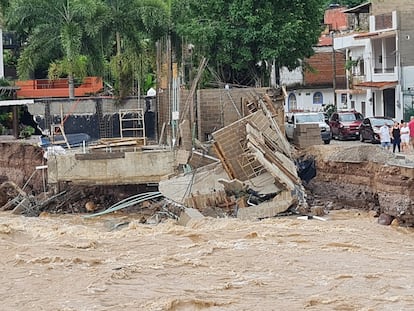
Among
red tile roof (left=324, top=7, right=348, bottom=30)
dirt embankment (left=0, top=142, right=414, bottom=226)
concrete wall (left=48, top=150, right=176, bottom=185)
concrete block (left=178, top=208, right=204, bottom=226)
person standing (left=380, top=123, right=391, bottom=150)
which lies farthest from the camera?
red tile roof (left=324, top=7, right=348, bottom=30)

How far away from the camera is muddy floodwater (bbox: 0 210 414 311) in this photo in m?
18.5

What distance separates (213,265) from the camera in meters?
21.8

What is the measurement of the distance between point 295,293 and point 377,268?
2.91 meters

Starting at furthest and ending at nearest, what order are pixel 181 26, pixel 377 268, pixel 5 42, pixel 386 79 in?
pixel 5 42, pixel 386 79, pixel 181 26, pixel 377 268

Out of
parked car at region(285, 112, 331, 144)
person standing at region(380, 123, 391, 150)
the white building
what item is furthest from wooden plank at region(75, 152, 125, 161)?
the white building

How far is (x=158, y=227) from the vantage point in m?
28.3

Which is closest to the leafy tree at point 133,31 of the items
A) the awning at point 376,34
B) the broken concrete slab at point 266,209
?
the awning at point 376,34

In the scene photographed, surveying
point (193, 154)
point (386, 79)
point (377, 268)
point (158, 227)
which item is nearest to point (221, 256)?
point (377, 268)

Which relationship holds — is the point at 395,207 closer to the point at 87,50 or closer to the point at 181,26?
the point at 181,26

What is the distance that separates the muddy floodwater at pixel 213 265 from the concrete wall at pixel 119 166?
4.03 m

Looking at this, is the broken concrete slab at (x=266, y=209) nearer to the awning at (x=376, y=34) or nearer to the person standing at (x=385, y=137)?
the person standing at (x=385, y=137)

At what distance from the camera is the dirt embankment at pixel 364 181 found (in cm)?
2667

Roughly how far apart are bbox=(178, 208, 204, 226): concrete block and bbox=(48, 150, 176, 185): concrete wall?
4.90 meters

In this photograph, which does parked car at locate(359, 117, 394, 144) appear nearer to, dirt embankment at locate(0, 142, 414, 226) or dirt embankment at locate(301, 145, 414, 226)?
dirt embankment at locate(0, 142, 414, 226)
